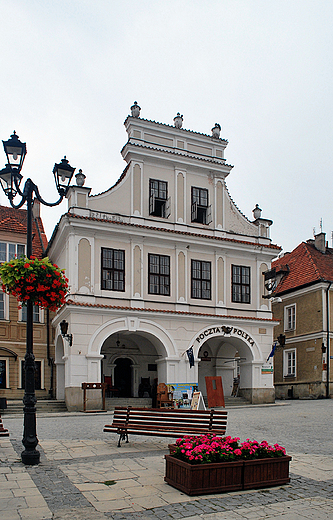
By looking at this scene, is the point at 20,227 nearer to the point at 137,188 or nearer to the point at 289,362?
the point at 137,188

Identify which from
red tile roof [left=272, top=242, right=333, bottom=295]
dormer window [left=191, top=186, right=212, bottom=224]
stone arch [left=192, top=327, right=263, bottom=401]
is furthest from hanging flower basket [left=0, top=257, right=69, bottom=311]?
red tile roof [left=272, top=242, right=333, bottom=295]

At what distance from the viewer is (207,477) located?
7.27 meters

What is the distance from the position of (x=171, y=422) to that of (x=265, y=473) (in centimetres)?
391

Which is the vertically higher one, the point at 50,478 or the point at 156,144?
the point at 156,144

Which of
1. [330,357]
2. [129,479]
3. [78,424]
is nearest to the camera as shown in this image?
[129,479]

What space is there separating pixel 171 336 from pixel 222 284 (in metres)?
4.19

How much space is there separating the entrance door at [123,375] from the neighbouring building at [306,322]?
929cm

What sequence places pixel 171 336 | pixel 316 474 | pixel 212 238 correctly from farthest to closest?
1. pixel 212 238
2. pixel 171 336
3. pixel 316 474

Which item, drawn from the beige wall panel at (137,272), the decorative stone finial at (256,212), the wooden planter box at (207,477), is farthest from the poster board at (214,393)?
the wooden planter box at (207,477)

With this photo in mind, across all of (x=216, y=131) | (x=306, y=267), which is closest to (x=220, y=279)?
(x=216, y=131)

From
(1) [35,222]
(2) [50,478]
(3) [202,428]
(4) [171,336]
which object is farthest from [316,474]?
(1) [35,222]

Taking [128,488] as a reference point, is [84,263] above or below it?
above

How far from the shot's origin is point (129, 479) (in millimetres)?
8086

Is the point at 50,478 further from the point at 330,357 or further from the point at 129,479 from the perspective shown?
the point at 330,357
